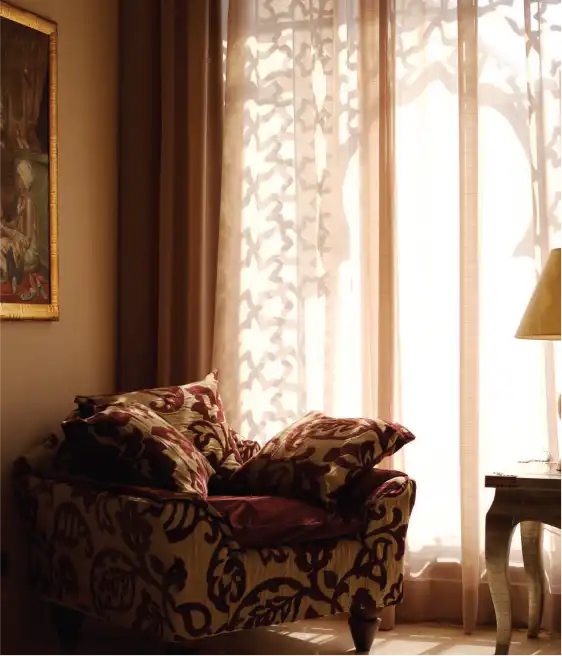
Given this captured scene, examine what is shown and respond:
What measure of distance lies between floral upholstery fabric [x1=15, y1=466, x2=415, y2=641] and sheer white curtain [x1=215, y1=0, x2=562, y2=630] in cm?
60

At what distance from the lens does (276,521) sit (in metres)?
3.16

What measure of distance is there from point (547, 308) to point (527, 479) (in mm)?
553

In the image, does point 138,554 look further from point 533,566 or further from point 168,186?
point 168,186

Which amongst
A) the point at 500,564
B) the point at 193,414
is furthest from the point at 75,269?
the point at 500,564

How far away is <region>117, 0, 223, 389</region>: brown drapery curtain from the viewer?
430cm

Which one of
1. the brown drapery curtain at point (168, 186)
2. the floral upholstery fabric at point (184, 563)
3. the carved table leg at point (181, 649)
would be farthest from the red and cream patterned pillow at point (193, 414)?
the carved table leg at point (181, 649)

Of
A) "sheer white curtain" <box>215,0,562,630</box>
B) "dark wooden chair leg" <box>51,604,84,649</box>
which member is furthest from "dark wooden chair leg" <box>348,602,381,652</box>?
"dark wooden chair leg" <box>51,604,84,649</box>

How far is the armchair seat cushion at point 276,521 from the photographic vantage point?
3105mm

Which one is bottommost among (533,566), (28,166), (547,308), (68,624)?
(68,624)

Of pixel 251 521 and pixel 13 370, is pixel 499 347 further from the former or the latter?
pixel 13 370

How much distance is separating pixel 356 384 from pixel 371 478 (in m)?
0.75

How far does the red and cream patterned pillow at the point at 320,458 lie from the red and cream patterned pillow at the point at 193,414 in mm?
131

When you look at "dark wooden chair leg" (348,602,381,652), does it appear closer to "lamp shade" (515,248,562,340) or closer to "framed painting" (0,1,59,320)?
"lamp shade" (515,248,562,340)

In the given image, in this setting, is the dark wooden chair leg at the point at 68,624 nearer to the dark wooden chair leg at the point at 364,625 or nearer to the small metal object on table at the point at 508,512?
the dark wooden chair leg at the point at 364,625
